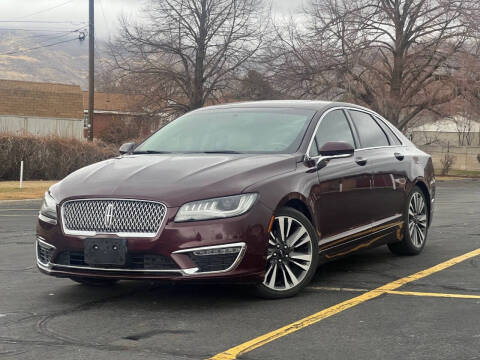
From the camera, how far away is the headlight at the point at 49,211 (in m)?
6.02

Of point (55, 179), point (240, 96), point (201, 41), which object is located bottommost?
point (55, 179)

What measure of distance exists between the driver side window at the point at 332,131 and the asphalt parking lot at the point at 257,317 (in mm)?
1212

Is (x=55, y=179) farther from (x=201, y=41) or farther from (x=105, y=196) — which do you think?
(x=105, y=196)

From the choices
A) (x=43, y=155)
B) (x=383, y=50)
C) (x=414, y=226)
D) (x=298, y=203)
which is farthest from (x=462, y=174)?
(x=298, y=203)

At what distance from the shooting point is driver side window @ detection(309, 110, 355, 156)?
272 inches

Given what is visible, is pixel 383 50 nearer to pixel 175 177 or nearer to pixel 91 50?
pixel 91 50

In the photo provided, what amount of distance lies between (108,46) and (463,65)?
1845cm

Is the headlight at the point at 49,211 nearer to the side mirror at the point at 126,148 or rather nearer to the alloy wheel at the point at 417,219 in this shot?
the side mirror at the point at 126,148

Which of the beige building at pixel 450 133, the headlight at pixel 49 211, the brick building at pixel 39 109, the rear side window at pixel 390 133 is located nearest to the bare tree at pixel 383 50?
the brick building at pixel 39 109

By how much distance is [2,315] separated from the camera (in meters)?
5.73

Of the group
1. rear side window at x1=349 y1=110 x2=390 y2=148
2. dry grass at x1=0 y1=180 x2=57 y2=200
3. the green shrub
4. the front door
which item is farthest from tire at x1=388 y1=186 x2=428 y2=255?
the green shrub

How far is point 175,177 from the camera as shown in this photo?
19.3 ft

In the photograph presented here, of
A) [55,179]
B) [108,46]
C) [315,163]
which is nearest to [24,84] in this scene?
[108,46]

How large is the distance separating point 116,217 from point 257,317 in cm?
124
